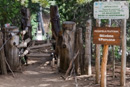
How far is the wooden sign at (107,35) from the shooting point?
15.8 ft

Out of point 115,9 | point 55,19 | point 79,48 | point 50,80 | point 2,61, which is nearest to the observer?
point 115,9

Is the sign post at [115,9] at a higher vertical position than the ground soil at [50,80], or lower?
higher

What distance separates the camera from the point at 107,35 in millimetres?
4902

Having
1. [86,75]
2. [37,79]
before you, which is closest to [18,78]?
[37,79]

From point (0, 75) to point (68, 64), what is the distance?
2176 millimetres

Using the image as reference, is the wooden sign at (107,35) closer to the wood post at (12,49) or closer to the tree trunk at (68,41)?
the tree trunk at (68,41)

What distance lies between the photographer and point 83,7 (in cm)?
968

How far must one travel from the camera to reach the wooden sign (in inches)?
190

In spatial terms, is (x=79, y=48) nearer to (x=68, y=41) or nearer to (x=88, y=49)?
(x=88, y=49)

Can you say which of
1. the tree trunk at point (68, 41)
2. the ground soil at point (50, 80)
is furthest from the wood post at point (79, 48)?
the ground soil at point (50, 80)

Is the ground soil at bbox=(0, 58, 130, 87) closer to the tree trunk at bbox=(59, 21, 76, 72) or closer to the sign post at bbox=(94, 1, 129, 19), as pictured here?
the tree trunk at bbox=(59, 21, 76, 72)

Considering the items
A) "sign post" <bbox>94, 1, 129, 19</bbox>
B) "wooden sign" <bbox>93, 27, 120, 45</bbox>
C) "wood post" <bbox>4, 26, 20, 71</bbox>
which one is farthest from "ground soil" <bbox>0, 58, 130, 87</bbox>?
"sign post" <bbox>94, 1, 129, 19</bbox>

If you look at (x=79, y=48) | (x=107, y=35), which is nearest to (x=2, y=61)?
(x=79, y=48)

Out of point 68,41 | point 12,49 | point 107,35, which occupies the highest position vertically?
point 107,35
